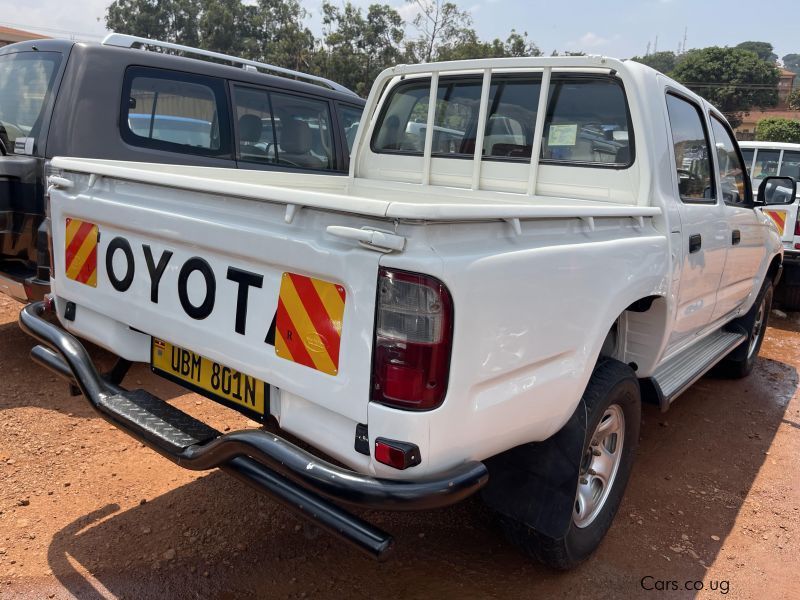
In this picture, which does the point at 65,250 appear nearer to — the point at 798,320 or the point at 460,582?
the point at 460,582

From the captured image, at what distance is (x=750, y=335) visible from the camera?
A: 5.02 metres

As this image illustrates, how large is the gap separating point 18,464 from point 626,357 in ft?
9.91

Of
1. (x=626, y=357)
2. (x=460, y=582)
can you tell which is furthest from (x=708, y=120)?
(x=460, y=582)

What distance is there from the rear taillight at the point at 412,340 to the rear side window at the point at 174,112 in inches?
135

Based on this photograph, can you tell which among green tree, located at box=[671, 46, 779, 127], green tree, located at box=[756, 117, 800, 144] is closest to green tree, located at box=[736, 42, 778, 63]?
green tree, located at box=[671, 46, 779, 127]

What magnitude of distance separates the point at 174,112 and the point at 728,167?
3.84 meters

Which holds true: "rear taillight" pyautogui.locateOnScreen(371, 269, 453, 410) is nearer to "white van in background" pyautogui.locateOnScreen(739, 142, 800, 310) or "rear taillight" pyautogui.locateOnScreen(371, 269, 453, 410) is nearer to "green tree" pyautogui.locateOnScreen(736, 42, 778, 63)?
"white van in background" pyautogui.locateOnScreen(739, 142, 800, 310)

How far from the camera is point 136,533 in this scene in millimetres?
2688

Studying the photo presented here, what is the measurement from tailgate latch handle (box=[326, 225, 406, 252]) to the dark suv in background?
270 centimetres

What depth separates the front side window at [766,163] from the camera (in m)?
9.01

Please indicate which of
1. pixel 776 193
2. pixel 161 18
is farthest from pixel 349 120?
pixel 161 18

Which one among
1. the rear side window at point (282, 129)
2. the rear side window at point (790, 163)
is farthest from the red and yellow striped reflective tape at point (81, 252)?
the rear side window at point (790, 163)

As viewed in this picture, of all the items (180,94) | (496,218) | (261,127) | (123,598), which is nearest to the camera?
(496,218)

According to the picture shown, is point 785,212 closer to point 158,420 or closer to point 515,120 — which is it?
point 515,120
